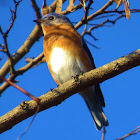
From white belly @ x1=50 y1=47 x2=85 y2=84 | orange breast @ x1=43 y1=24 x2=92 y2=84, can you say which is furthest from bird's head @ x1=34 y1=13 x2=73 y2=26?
white belly @ x1=50 y1=47 x2=85 y2=84

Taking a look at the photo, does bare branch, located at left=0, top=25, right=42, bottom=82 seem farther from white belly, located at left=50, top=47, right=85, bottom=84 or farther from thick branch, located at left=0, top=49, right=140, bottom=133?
thick branch, located at left=0, top=49, right=140, bottom=133

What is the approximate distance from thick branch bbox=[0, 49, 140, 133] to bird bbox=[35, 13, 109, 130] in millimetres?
1365

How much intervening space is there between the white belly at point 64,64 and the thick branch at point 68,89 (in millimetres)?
1339

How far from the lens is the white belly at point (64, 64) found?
4.53 metres

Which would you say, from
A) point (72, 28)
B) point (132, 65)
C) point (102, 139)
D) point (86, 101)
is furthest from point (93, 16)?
point (102, 139)

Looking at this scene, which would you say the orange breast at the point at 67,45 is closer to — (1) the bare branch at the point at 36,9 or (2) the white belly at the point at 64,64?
(2) the white belly at the point at 64,64

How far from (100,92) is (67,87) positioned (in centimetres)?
199

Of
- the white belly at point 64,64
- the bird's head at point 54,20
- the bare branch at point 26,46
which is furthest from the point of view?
the bird's head at point 54,20

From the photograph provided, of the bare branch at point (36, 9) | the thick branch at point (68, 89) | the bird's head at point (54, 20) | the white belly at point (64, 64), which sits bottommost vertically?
the thick branch at point (68, 89)

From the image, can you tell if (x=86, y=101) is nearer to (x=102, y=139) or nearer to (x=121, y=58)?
(x=102, y=139)

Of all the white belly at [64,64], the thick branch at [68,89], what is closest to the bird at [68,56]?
the white belly at [64,64]

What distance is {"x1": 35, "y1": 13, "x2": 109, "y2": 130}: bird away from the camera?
4.55 m

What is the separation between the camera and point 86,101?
5.20m

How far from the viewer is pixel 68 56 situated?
452 cm
